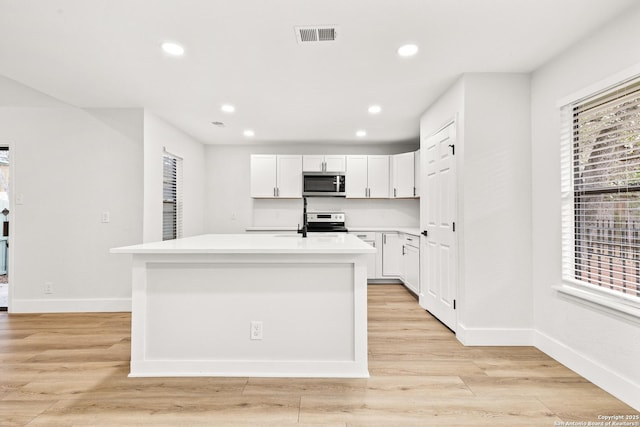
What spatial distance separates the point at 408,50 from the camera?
2.32 meters

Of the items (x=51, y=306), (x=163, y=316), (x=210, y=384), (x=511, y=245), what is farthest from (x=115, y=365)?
(x=511, y=245)

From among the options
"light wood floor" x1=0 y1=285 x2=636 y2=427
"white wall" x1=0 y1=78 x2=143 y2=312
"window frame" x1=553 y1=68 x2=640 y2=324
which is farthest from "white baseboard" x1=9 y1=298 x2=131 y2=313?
"window frame" x1=553 y1=68 x2=640 y2=324

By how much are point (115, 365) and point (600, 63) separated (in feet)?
12.6

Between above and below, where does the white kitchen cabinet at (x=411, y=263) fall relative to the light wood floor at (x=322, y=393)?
above

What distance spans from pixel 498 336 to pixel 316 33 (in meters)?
2.72

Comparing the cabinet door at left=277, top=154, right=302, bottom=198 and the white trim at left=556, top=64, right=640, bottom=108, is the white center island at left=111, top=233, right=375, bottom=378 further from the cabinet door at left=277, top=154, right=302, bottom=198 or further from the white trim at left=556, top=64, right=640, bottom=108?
the cabinet door at left=277, top=154, right=302, bottom=198

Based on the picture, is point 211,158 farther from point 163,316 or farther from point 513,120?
point 513,120

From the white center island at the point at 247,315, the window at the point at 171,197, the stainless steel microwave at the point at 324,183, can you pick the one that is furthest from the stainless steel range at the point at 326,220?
the white center island at the point at 247,315

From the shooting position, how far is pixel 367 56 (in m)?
2.41

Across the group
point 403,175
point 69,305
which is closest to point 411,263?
point 403,175

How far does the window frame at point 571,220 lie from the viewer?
2.00m

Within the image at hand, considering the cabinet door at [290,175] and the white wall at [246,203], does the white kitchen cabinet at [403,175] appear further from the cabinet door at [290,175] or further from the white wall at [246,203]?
the cabinet door at [290,175]

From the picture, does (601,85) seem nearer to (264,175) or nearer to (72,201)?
(264,175)

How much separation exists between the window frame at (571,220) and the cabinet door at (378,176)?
2.94 m
